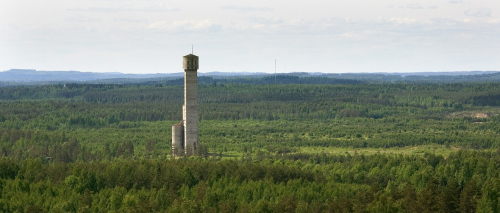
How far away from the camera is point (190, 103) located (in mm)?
125688

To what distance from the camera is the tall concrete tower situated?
407 feet

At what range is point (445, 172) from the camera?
111 meters

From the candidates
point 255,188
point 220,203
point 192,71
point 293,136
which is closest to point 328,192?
point 255,188

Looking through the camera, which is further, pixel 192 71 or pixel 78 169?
pixel 192 71

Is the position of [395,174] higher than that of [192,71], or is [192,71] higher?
[192,71]

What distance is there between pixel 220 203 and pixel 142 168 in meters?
17.1

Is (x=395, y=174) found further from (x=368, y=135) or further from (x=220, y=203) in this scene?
(x=368, y=135)

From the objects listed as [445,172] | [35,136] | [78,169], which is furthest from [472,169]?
[35,136]

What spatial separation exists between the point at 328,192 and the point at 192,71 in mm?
39204

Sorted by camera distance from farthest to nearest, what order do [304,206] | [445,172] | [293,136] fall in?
[293,136] → [445,172] → [304,206]

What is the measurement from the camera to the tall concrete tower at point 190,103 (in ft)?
407

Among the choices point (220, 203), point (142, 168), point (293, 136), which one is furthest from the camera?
point (293, 136)

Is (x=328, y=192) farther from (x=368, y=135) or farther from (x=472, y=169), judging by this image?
(x=368, y=135)

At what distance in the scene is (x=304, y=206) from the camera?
7656 centimetres
